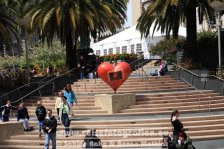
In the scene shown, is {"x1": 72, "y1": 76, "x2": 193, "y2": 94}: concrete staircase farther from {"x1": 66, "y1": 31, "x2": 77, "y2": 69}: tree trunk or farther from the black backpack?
the black backpack

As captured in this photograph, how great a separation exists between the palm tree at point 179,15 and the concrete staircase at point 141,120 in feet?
15.6

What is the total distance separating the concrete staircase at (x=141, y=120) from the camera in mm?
18016

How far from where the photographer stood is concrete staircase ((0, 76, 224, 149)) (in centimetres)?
1802

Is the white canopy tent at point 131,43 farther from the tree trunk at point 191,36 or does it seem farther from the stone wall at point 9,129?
the stone wall at point 9,129

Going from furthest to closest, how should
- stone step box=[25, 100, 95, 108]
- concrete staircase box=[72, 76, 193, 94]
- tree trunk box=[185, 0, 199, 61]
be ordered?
1. tree trunk box=[185, 0, 199, 61]
2. concrete staircase box=[72, 76, 193, 94]
3. stone step box=[25, 100, 95, 108]

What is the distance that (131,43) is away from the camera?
44000 millimetres

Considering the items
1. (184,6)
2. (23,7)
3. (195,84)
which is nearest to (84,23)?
(23,7)

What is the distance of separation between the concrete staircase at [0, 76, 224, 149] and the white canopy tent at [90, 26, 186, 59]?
1566 centimetres

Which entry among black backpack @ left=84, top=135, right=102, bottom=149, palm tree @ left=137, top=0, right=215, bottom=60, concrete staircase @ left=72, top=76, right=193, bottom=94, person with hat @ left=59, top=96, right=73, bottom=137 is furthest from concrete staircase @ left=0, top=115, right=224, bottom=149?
palm tree @ left=137, top=0, right=215, bottom=60

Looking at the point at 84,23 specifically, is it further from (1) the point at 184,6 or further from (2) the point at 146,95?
(2) the point at 146,95

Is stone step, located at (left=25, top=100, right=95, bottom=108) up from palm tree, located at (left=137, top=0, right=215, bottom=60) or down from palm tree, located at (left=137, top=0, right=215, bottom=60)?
down

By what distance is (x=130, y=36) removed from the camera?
44750 millimetres

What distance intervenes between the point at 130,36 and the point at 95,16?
12973 mm

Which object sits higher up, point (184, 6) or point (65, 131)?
point (184, 6)
